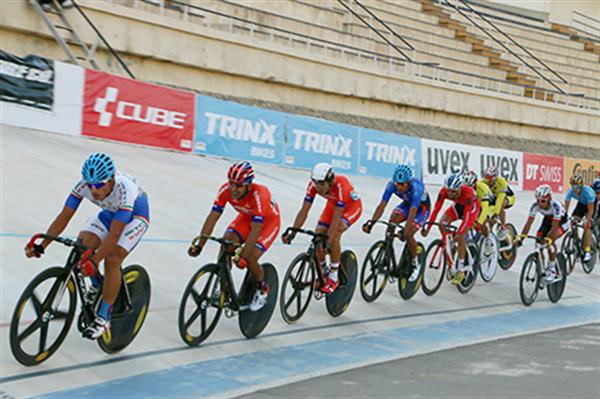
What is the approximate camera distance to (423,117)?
28141 mm

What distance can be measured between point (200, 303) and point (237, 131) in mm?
11392

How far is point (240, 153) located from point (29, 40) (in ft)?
16.4

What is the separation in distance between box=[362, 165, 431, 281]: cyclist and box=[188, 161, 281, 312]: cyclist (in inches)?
86.9

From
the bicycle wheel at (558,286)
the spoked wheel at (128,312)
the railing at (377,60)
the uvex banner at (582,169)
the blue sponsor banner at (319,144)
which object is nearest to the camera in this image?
the spoked wheel at (128,312)

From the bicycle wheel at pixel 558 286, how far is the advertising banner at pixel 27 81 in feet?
29.2

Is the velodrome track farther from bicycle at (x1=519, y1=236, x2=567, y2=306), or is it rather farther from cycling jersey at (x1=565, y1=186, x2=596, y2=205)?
cycling jersey at (x1=565, y1=186, x2=596, y2=205)

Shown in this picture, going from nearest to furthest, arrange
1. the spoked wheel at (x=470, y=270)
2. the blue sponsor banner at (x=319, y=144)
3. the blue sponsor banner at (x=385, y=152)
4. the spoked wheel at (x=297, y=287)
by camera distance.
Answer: the spoked wheel at (x=297, y=287) → the spoked wheel at (x=470, y=270) → the blue sponsor banner at (x=319, y=144) → the blue sponsor banner at (x=385, y=152)

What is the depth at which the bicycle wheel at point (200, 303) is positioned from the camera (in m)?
6.60

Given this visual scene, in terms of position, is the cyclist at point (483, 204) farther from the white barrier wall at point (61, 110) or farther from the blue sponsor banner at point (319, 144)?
the blue sponsor banner at point (319, 144)

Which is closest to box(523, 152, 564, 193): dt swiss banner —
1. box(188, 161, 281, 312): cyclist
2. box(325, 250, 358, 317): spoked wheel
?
box(325, 250, 358, 317): spoked wheel

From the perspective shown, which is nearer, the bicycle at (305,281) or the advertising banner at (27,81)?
the bicycle at (305,281)

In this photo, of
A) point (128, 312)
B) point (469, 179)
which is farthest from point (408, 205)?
point (128, 312)

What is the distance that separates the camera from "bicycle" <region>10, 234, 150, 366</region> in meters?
5.42

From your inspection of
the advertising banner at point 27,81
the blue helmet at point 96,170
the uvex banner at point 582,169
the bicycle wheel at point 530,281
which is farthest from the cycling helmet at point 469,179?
the uvex banner at point 582,169
